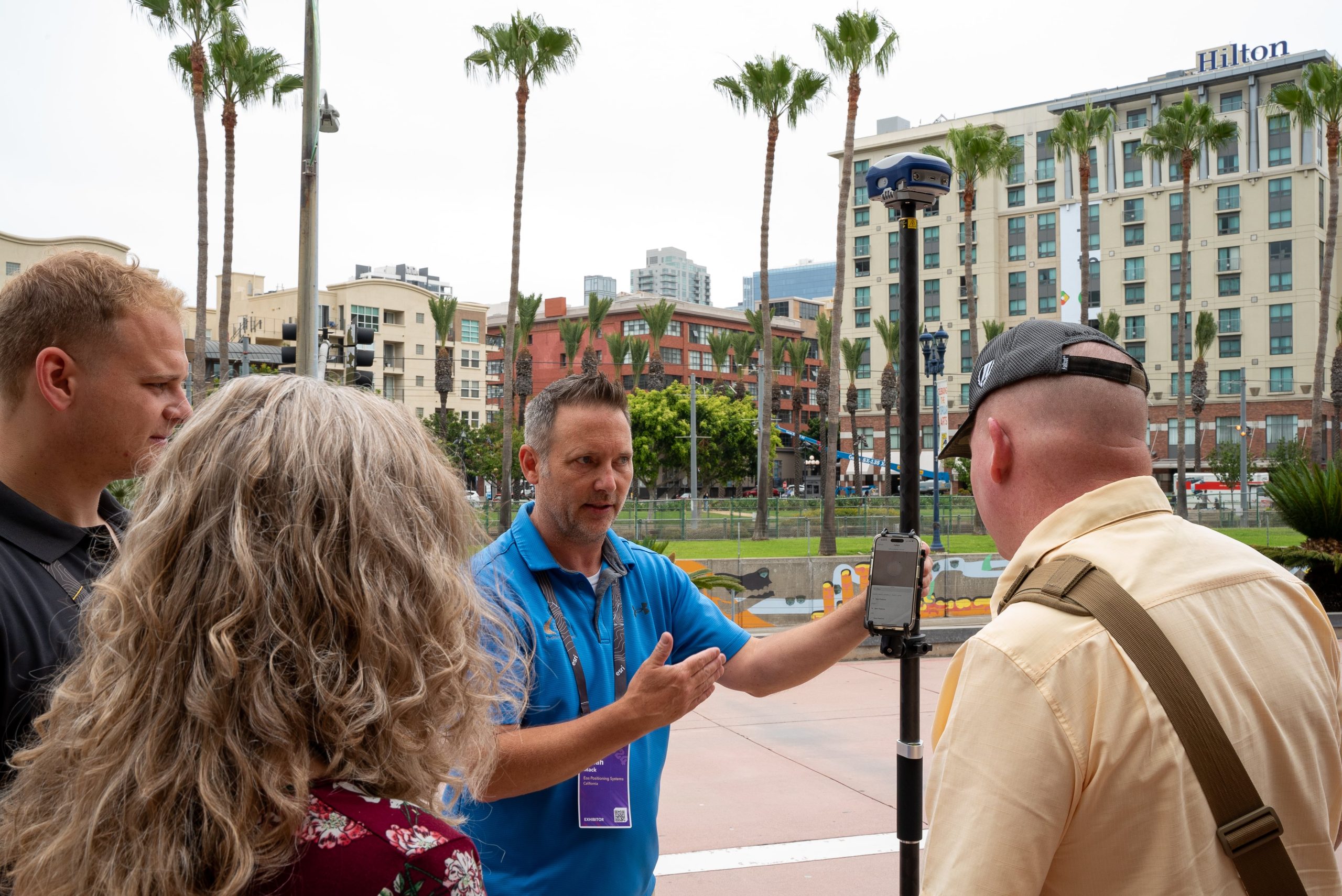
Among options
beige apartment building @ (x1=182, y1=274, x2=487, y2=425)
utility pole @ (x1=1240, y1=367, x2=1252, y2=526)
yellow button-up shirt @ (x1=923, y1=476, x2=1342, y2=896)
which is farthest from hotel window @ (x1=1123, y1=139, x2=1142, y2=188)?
yellow button-up shirt @ (x1=923, y1=476, x2=1342, y2=896)

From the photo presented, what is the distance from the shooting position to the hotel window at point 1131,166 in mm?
71562

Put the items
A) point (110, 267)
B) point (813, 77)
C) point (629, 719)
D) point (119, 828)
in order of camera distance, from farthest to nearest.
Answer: point (813, 77)
point (629, 719)
point (110, 267)
point (119, 828)

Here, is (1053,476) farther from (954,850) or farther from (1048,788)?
(954,850)

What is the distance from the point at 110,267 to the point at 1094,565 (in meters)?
1.85

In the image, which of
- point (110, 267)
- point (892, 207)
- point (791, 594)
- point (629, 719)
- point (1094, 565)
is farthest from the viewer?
point (791, 594)

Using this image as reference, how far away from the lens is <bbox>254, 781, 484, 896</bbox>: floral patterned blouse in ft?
3.52

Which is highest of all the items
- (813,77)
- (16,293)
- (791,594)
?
(813,77)

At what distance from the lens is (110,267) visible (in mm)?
1938

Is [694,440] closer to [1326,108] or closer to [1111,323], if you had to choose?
[1111,323]

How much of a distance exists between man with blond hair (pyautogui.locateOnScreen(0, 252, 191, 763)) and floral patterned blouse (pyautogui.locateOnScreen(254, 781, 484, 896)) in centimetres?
92

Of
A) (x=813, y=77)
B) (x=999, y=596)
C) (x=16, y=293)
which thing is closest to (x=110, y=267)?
(x=16, y=293)

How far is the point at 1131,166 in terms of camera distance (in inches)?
2835

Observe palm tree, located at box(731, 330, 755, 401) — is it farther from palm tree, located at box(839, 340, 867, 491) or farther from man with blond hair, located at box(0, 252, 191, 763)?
man with blond hair, located at box(0, 252, 191, 763)

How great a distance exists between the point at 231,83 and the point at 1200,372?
55809 mm
